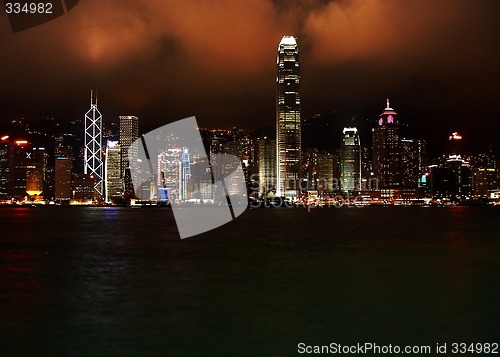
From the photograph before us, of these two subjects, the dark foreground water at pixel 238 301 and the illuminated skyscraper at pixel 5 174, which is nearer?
the dark foreground water at pixel 238 301

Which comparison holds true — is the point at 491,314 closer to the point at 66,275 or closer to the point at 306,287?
the point at 306,287

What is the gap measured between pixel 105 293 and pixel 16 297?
262cm

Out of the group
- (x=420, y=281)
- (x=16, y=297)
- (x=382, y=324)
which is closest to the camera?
(x=382, y=324)

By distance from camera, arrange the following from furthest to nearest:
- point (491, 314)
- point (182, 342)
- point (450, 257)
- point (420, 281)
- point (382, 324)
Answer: point (450, 257) → point (420, 281) → point (491, 314) → point (382, 324) → point (182, 342)

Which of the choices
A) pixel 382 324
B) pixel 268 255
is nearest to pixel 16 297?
pixel 382 324

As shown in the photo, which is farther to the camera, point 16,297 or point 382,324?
point 16,297

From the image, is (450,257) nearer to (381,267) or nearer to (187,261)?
(381,267)

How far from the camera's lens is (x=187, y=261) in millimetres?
29250

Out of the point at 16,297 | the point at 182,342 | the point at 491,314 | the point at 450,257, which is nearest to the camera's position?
the point at 182,342

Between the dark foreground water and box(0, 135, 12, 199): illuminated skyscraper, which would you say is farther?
box(0, 135, 12, 199): illuminated skyscraper

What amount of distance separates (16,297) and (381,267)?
14993 mm

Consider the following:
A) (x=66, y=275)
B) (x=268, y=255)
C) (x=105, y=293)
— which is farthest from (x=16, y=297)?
(x=268, y=255)

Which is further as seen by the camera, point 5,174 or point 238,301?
point 5,174

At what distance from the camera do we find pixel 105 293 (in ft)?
63.7
